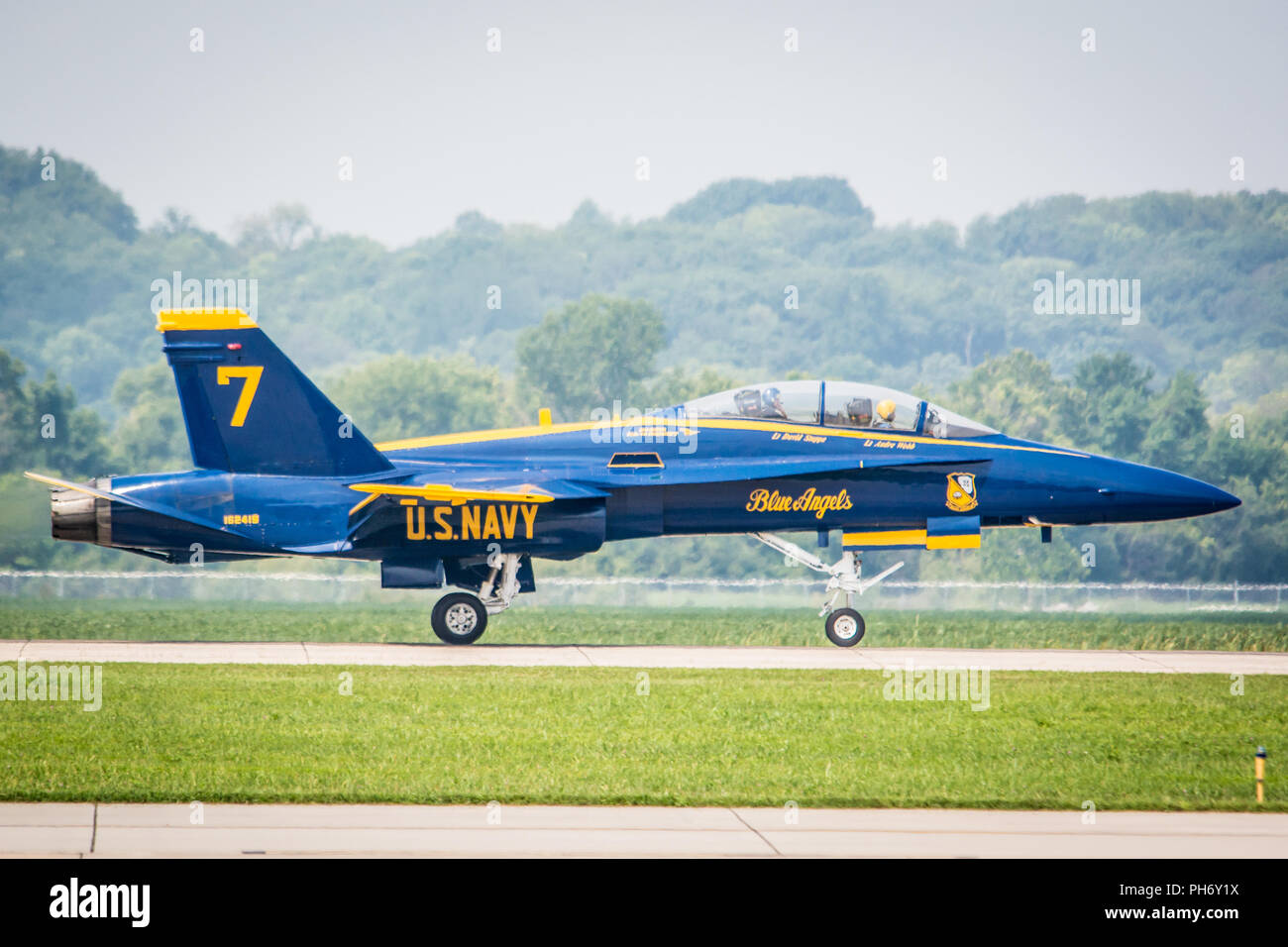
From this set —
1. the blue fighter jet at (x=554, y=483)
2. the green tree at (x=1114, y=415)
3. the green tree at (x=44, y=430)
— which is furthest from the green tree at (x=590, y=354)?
the blue fighter jet at (x=554, y=483)

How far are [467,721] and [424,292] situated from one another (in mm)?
120331

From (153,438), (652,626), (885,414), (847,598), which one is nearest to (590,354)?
(153,438)

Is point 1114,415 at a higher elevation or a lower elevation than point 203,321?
lower

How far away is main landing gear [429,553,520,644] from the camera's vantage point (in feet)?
70.3

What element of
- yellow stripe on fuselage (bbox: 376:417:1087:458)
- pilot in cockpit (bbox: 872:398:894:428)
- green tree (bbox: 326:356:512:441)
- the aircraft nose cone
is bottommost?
the aircraft nose cone

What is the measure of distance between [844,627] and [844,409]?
2.98m

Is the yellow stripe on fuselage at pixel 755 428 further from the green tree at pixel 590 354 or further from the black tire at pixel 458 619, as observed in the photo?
the green tree at pixel 590 354

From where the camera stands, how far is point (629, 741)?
13297mm

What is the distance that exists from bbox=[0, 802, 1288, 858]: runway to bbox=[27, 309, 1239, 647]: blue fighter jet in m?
10.0

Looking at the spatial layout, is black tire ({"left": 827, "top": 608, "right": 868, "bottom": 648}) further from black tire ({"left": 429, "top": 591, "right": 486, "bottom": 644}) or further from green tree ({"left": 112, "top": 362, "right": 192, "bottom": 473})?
green tree ({"left": 112, "top": 362, "right": 192, "bottom": 473})

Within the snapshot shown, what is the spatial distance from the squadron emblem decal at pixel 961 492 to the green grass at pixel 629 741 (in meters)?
3.78

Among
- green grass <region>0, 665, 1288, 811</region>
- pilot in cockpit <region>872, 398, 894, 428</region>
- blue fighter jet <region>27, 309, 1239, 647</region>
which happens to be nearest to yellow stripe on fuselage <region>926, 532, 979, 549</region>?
blue fighter jet <region>27, 309, 1239, 647</region>

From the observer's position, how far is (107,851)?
29.9ft

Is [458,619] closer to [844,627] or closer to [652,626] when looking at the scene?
[844,627]
